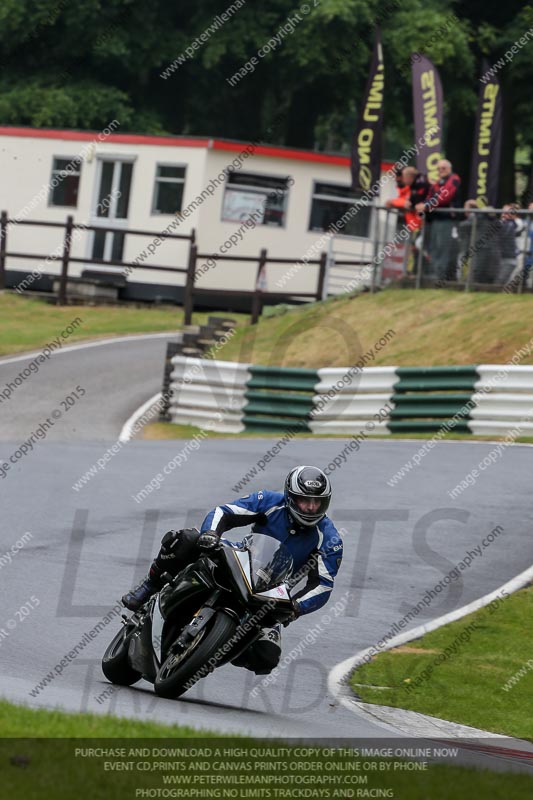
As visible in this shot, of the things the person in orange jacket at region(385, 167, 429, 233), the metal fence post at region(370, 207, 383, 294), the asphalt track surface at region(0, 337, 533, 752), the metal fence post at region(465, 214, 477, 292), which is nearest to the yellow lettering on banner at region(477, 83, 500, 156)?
the metal fence post at region(370, 207, 383, 294)

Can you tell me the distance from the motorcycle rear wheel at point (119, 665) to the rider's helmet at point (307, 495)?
1.35 meters

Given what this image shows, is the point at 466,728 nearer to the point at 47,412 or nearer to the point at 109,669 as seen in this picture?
the point at 109,669

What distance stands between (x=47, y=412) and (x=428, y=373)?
21.0 ft

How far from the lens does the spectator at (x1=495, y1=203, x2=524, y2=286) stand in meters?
21.6

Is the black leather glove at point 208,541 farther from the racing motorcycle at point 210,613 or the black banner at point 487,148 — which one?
the black banner at point 487,148

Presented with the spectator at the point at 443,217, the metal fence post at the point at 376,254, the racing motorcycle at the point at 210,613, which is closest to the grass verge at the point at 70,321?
the metal fence post at the point at 376,254

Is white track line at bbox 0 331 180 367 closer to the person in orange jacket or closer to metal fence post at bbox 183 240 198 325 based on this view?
metal fence post at bbox 183 240 198 325

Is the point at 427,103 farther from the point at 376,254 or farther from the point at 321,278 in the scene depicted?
the point at 376,254

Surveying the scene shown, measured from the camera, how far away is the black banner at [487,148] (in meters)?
26.8

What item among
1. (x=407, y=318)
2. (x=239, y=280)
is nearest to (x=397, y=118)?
(x=239, y=280)

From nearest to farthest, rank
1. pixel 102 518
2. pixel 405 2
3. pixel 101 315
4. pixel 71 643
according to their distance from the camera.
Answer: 1. pixel 71 643
2. pixel 102 518
3. pixel 101 315
4. pixel 405 2

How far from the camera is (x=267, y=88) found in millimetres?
48594

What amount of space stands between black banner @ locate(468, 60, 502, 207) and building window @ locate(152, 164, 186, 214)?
10227 mm

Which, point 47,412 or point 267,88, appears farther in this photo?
point 267,88
